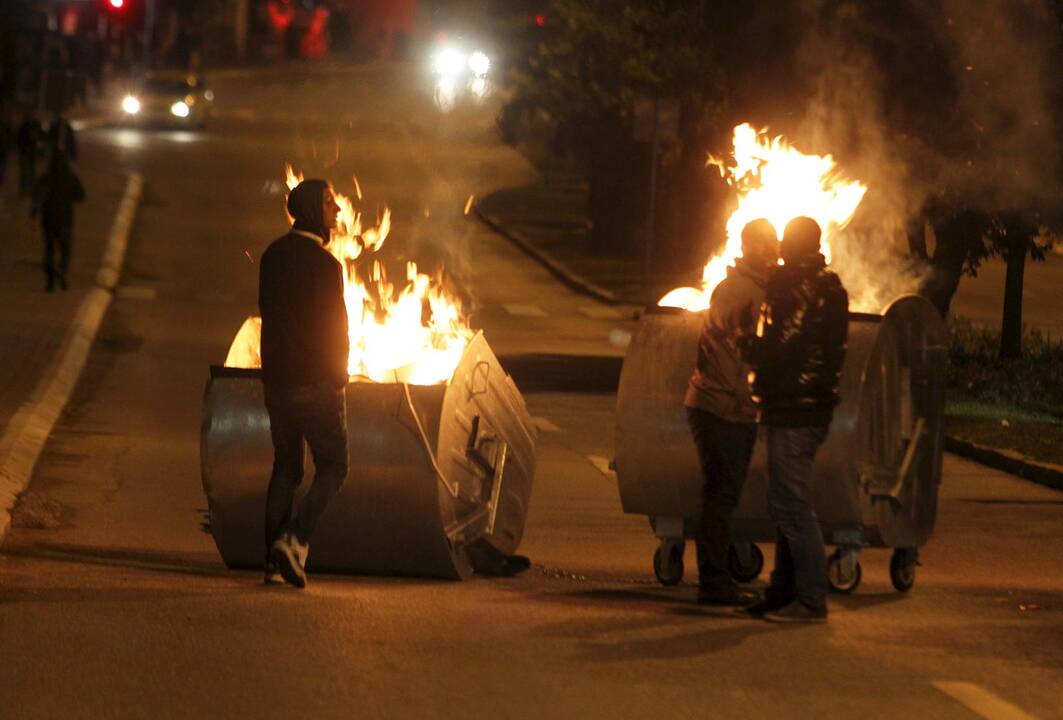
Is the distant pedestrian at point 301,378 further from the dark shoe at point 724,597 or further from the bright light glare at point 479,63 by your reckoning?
the bright light glare at point 479,63

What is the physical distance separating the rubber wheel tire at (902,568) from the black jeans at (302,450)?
2786 mm

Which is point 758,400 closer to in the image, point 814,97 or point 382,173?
point 814,97

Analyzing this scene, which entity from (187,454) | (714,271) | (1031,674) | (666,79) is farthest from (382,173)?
(1031,674)

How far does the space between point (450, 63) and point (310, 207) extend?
66.0 m

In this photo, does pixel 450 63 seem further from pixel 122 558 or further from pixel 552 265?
pixel 122 558

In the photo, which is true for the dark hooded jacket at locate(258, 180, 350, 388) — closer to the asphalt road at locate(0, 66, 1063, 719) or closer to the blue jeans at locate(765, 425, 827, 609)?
the asphalt road at locate(0, 66, 1063, 719)

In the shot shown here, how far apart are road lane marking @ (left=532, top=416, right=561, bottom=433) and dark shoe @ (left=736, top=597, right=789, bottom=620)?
8.30 m

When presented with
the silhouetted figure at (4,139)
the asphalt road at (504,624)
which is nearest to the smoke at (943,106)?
the asphalt road at (504,624)

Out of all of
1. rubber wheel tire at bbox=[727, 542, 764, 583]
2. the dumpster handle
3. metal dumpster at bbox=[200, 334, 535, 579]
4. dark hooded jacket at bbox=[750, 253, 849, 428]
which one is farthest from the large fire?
dark hooded jacket at bbox=[750, 253, 849, 428]

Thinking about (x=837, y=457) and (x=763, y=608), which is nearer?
(x=763, y=608)

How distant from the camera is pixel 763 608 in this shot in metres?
9.68

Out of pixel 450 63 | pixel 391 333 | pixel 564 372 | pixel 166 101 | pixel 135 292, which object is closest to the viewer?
pixel 391 333

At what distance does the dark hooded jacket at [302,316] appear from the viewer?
31.8ft

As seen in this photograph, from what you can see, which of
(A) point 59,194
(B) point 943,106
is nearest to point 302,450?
(B) point 943,106
